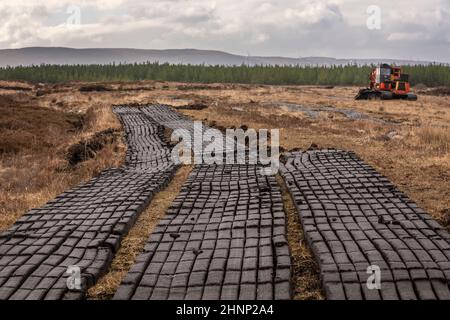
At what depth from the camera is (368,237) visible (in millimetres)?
5129

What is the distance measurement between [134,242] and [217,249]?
1107 mm

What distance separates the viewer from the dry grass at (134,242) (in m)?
4.32

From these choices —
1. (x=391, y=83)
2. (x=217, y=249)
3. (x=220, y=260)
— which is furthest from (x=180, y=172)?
(x=391, y=83)

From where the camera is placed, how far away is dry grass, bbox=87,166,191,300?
4320 millimetres

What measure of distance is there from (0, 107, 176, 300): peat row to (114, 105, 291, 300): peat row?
1.46ft

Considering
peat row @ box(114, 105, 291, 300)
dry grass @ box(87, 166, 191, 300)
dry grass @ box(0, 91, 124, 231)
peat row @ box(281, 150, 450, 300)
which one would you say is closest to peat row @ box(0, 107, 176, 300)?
dry grass @ box(87, 166, 191, 300)

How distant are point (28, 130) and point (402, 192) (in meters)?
13.3

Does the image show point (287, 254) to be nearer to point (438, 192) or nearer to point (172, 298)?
point (172, 298)

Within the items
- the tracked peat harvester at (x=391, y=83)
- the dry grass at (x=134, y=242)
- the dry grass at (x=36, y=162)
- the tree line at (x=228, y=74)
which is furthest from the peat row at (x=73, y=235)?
the tree line at (x=228, y=74)

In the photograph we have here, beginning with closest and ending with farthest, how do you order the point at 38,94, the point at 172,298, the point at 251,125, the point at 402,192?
the point at 172,298, the point at 402,192, the point at 251,125, the point at 38,94

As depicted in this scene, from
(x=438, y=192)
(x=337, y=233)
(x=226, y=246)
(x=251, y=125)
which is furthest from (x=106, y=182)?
(x=251, y=125)

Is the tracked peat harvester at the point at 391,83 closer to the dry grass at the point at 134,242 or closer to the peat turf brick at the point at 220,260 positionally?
the dry grass at the point at 134,242

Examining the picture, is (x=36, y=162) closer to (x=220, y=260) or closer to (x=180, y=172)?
(x=180, y=172)

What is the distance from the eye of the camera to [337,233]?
17.3 feet
